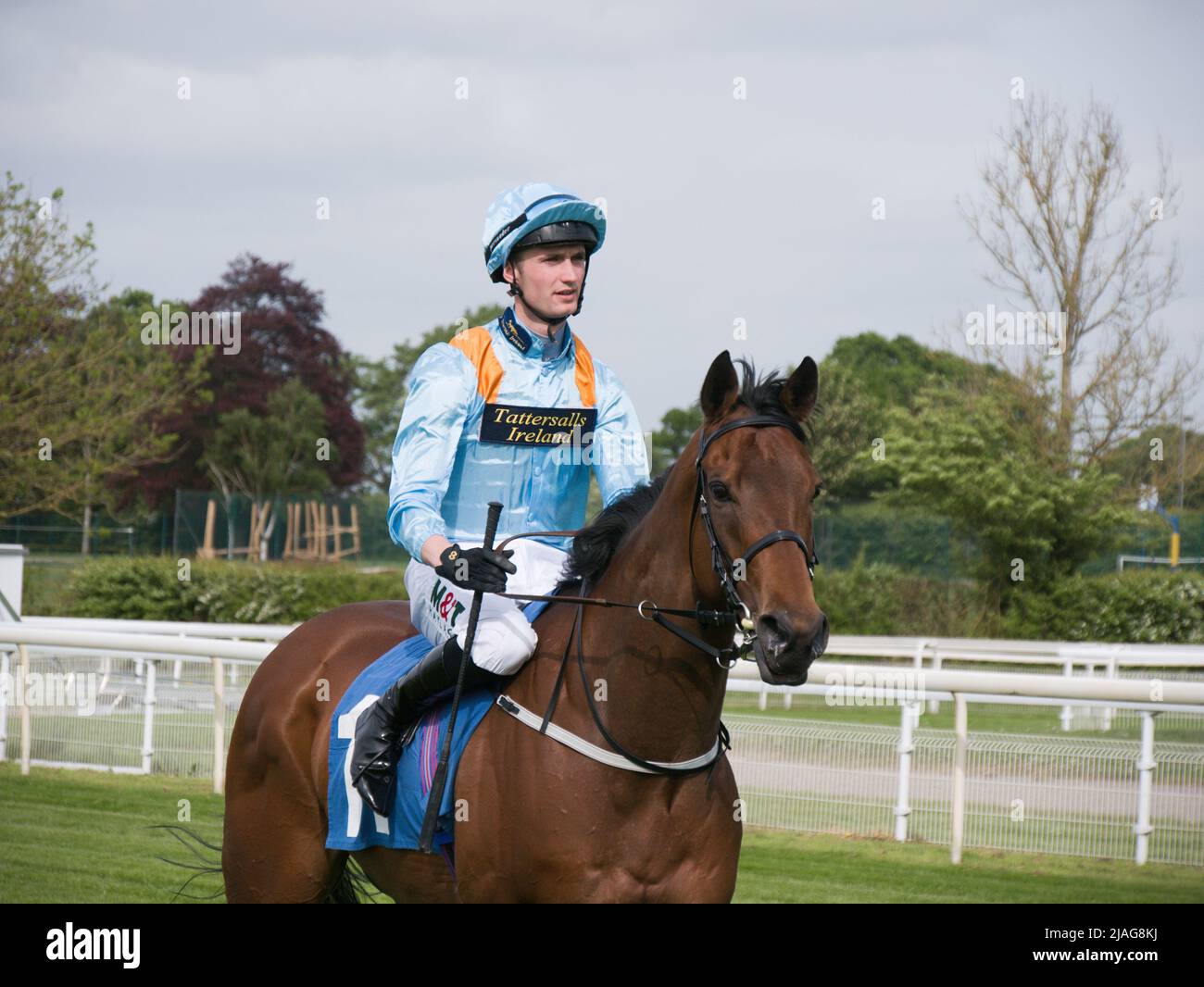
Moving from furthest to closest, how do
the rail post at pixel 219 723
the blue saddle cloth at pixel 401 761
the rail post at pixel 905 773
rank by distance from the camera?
the rail post at pixel 219 723
the rail post at pixel 905 773
the blue saddle cloth at pixel 401 761

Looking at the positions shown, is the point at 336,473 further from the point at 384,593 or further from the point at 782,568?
the point at 782,568

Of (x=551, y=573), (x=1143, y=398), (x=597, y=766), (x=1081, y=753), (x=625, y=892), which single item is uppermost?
(x=1143, y=398)

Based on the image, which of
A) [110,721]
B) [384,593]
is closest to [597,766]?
[110,721]

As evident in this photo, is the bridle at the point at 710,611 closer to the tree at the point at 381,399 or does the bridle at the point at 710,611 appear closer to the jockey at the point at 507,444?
the jockey at the point at 507,444

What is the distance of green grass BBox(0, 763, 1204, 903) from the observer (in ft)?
20.5

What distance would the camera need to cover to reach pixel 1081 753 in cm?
713

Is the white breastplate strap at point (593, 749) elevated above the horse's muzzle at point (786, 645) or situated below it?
below

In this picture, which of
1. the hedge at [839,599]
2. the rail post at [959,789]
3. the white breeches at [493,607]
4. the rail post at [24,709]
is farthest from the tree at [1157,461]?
the white breeches at [493,607]

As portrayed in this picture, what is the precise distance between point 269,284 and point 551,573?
1355 inches

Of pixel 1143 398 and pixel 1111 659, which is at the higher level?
pixel 1143 398

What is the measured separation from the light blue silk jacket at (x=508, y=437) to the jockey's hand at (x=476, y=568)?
228 millimetres

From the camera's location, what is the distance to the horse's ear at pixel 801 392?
9.75 ft
